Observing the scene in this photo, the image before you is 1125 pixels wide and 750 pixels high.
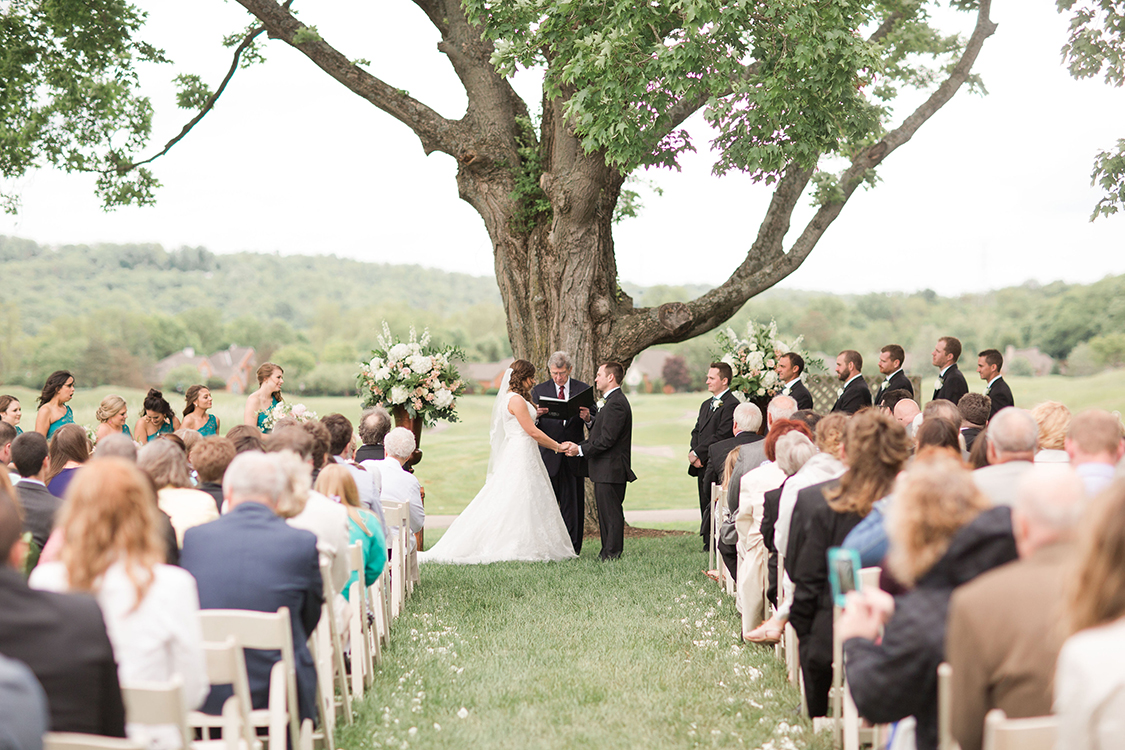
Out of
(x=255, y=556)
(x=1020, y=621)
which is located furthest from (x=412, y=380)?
(x=1020, y=621)

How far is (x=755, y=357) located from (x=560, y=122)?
11.2ft

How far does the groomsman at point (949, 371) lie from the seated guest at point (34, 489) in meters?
7.11

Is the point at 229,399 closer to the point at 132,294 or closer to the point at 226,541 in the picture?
the point at 132,294

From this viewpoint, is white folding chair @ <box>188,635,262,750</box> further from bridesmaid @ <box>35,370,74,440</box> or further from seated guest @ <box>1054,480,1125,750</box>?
bridesmaid @ <box>35,370,74,440</box>

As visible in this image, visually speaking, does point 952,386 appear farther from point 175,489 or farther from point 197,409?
point 175,489

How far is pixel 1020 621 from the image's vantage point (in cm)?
241

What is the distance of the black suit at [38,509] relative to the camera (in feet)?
15.2

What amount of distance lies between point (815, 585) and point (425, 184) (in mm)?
78967

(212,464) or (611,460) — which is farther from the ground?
(212,464)

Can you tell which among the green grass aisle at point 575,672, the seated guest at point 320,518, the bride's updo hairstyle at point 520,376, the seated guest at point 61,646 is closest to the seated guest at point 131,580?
the seated guest at point 61,646

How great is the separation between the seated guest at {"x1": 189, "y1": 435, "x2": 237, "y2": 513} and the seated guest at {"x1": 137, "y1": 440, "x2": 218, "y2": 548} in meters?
0.14

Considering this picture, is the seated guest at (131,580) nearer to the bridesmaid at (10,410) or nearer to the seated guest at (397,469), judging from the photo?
the seated guest at (397,469)

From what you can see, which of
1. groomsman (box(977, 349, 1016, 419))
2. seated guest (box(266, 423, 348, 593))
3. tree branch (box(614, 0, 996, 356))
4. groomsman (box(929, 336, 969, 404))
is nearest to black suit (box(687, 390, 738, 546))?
tree branch (box(614, 0, 996, 356))

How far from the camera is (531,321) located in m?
11.1
